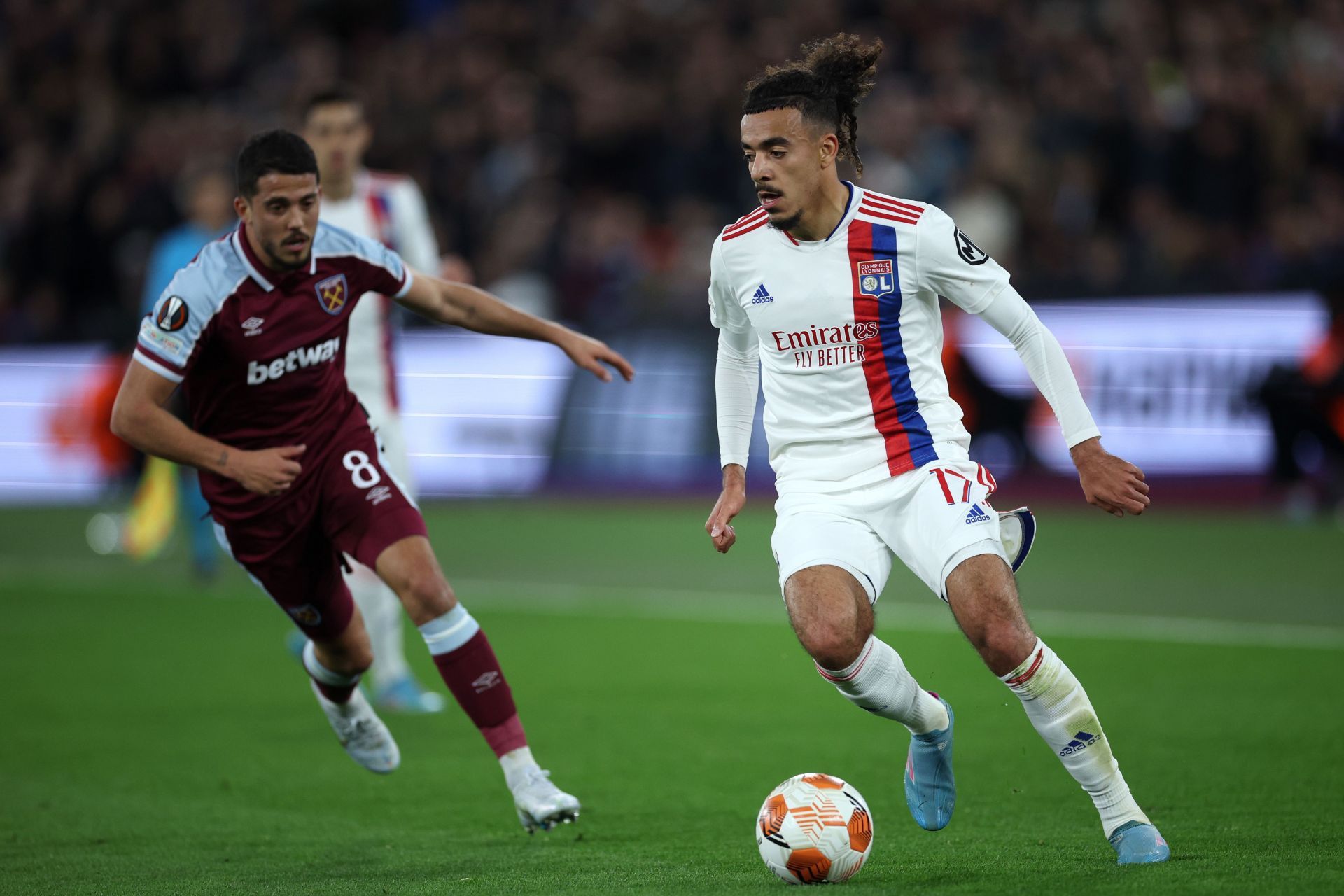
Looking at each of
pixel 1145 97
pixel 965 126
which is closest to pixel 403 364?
pixel 965 126

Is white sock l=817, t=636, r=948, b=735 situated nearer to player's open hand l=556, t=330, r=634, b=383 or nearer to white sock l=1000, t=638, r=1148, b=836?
white sock l=1000, t=638, r=1148, b=836

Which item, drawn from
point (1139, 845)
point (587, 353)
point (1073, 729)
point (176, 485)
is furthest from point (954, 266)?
point (176, 485)

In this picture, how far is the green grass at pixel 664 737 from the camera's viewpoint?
4758 millimetres

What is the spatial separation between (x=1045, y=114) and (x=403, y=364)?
20.1 feet

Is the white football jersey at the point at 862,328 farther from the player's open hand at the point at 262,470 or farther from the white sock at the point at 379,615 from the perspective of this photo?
the white sock at the point at 379,615

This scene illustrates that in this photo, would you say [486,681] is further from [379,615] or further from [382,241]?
[382,241]

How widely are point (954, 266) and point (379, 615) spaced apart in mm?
3640

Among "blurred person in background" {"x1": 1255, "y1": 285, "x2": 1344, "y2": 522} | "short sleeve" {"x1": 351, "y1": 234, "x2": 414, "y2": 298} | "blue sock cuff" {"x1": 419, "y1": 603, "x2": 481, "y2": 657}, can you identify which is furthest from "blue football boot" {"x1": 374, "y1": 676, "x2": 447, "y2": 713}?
"blurred person in background" {"x1": 1255, "y1": 285, "x2": 1344, "y2": 522}

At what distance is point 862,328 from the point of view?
4922mm

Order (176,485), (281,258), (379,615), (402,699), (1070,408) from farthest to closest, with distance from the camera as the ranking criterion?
(176,485) < (402,699) < (379,615) < (281,258) < (1070,408)

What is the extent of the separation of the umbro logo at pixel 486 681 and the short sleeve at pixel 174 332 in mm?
1311

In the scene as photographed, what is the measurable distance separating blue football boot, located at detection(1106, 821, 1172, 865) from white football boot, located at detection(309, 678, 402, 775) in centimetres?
262

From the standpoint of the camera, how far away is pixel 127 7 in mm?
20953

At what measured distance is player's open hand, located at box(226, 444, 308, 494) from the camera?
5.28 m
